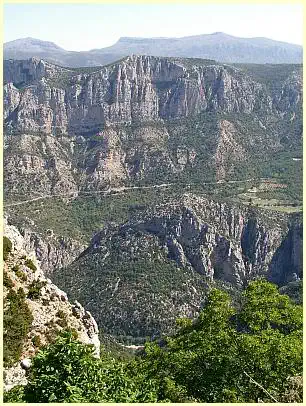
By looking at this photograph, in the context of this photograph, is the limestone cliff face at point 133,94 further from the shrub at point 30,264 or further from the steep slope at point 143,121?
the shrub at point 30,264

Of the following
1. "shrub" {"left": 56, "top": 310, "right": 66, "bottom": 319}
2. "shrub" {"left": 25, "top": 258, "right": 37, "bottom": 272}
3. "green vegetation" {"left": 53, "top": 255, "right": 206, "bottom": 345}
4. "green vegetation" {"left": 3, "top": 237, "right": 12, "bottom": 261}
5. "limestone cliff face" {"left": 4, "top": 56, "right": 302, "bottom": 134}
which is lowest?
"green vegetation" {"left": 53, "top": 255, "right": 206, "bottom": 345}

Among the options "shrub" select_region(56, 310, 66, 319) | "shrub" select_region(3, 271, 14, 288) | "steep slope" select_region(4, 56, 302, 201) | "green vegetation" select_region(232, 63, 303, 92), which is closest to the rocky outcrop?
"steep slope" select_region(4, 56, 302, 201)

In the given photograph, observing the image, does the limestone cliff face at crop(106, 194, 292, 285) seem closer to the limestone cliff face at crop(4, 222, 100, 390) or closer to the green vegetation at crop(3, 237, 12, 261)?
the limestone cliff face at crop(4, 222, 100, 390)

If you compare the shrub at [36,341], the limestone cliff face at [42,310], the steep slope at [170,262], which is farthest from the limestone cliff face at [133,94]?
the shrub at [36,341]

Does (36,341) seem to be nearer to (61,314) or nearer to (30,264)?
(61,314)

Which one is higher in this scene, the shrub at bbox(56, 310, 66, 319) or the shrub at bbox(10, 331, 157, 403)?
the shrub at bbox(10, 331, 157, 403)

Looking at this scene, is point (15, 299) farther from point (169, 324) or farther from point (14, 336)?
point (169, 324)

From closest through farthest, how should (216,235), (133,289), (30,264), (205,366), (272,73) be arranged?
(205,366)
(30,264)
(133,289)
(216,235)
(272,73)

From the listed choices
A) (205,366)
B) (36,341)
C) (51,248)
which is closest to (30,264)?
(36,341)
